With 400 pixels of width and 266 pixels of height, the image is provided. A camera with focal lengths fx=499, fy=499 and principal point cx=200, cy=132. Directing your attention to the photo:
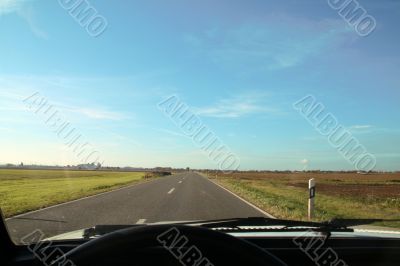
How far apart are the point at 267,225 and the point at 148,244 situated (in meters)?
3.13

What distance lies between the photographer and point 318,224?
15.9 ft

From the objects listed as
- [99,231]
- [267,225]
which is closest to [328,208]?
[267,225]

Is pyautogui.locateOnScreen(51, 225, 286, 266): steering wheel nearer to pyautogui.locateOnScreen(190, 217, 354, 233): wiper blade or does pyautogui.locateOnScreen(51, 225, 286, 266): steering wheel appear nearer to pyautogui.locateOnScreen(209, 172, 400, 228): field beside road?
pyautogui.locateOnScreen(190, 217, 354, 233): wiper blade

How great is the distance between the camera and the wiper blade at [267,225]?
4.54 m

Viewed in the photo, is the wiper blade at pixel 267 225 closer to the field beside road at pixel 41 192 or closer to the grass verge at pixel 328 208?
the grass verge at pixel 328 208

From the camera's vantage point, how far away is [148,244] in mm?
2115

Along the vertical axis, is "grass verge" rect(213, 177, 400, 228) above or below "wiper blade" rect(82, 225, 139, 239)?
above

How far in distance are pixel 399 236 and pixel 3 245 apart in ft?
10.2

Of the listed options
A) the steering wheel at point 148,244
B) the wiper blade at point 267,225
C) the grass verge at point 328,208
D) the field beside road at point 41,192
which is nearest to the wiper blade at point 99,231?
the wiper blade at point 267,225

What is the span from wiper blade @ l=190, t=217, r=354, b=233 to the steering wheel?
242 cm

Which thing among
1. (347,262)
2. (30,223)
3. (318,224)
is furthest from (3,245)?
(30,223)

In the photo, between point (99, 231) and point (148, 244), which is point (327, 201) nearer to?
point (99, 231)

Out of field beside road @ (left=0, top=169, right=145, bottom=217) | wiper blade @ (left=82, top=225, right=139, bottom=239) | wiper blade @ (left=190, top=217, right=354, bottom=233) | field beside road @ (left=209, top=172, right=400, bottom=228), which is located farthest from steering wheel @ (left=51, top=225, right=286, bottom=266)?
field beside road @ (left=0, top=169, right=145, bottom=217)

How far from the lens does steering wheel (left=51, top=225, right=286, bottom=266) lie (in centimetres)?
201
